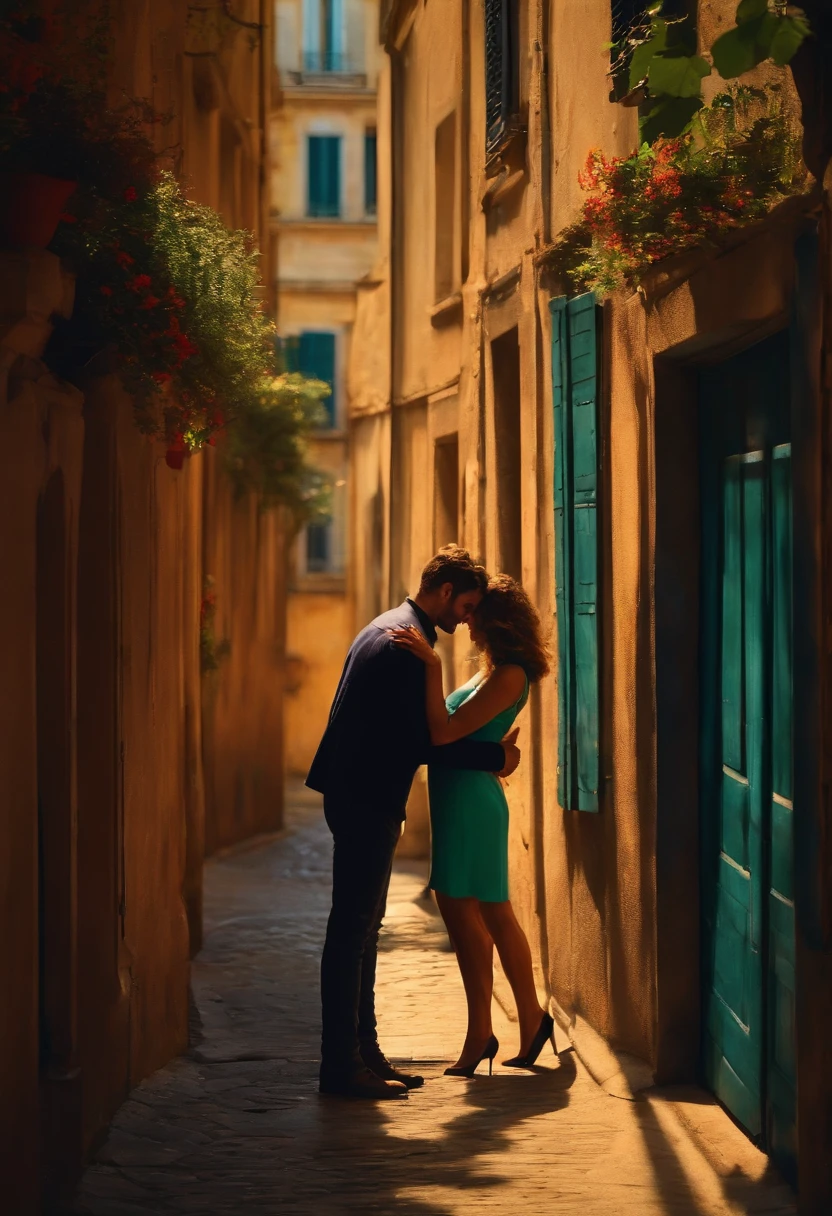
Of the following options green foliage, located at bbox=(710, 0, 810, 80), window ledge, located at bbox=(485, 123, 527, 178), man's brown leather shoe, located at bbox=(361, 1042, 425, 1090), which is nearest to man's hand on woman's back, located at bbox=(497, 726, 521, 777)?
man's brown leather shoe, located at bbox=(361, 1042, 425, 1090)

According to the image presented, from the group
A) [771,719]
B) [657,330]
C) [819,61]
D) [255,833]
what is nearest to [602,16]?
[657,330]

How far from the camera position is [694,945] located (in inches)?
251

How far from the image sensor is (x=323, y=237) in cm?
2988

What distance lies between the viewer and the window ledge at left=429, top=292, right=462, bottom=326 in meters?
12.4

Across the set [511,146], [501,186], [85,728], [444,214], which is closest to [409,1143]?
[85,728]

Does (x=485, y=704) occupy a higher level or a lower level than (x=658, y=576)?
lower

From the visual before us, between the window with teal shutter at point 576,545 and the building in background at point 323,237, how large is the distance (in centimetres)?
2011

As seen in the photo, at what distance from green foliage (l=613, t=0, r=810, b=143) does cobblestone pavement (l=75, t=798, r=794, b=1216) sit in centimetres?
305

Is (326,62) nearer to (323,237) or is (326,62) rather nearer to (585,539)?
(323,237)

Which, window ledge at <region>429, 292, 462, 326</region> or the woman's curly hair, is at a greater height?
window ledge at <region>429, 292, 462, 326</region>

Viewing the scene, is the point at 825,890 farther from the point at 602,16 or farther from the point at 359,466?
the point at 359,466

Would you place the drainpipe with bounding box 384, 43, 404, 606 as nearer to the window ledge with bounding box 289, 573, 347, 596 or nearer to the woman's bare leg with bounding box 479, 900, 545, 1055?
the woman's bare leg with bounding box 479, 900, 545, 1055

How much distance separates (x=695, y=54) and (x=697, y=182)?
84cm

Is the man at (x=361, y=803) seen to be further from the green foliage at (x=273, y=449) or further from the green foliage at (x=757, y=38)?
the green foliage at (x=273, y=449)
